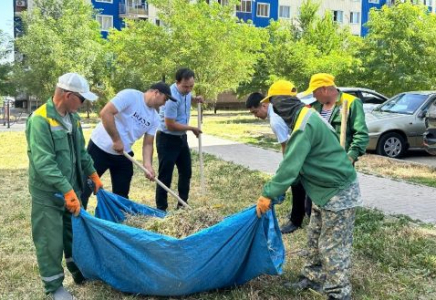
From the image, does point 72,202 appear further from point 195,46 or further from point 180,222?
point 195,46

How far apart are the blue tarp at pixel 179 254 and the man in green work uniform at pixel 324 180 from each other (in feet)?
0.76

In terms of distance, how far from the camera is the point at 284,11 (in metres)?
44.7

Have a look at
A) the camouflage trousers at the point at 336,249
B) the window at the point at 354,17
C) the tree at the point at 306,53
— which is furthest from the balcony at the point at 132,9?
the camouflage trousers at the point at 336,249

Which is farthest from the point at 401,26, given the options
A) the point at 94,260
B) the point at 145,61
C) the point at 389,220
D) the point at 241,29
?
the point at 94,260

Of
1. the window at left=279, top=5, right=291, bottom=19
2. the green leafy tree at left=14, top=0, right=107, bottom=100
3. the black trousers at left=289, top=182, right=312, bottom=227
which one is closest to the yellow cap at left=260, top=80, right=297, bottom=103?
the black trousers at left=289, top=182, right=312, bottom=227

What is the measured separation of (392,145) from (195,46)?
1136 centimetres

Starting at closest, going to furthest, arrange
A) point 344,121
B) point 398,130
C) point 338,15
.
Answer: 1. point 344,121
2. point 398,130
3. point 338,15

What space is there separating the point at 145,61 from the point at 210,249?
19.7 meters

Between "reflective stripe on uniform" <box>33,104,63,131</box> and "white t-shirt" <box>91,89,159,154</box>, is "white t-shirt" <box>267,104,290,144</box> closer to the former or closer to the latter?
"white t-shirt" <box>91,89,159,154</box>

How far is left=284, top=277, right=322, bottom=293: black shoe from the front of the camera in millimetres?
3779

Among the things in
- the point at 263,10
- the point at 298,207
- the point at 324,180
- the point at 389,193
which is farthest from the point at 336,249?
the point at 263,10

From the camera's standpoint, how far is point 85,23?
26688 millimetres

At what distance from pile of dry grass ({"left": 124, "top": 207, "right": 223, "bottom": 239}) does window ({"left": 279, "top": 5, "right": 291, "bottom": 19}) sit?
139ft

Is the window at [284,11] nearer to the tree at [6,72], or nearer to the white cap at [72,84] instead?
the tree at [6,72]
